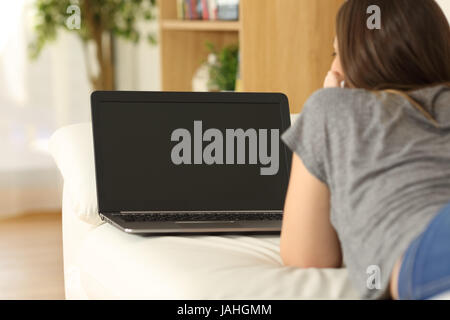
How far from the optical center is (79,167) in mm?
1505

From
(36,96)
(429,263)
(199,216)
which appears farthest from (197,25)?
(429,263)

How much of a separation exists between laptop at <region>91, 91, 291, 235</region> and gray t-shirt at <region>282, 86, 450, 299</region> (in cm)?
44

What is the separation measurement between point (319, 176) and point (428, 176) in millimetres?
141

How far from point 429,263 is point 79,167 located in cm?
86

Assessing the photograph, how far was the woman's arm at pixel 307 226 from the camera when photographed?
1.00m

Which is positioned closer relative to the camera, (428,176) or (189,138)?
(428,176)

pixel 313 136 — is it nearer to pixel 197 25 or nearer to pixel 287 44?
pixel 287 44

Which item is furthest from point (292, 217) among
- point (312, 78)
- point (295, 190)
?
point (312, 78)

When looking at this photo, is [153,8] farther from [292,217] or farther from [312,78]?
[292,217]

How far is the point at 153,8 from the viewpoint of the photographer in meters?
3.86

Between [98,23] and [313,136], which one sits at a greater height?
[98,23]

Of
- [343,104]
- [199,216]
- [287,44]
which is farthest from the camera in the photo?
[287,44]

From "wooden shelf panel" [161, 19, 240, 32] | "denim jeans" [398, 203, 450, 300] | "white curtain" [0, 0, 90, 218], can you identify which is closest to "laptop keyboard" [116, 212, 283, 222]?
"denim jeans" [398, 203, 450, 300]

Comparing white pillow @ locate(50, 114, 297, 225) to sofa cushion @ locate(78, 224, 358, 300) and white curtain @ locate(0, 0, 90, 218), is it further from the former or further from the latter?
white curtain @ locate(0, 0, 90, 218)
